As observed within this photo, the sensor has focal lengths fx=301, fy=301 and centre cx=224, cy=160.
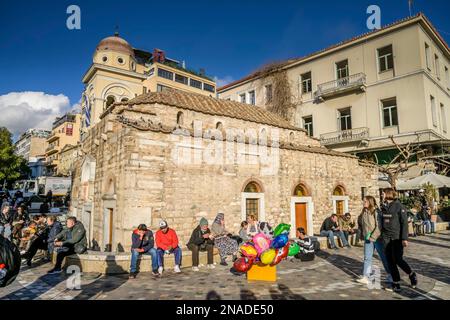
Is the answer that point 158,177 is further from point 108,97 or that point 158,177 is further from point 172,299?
point 108,97

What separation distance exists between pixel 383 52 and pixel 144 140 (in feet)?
55.6

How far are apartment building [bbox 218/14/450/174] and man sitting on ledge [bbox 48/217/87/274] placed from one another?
1340 centimetres

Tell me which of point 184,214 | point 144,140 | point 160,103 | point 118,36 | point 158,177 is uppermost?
point 118,36

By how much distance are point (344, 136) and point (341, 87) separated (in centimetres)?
331

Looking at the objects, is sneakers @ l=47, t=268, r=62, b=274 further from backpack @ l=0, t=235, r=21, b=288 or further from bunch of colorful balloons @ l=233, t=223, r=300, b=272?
bunch of colorful balloons @ l=233, t=223, r=300, b=272

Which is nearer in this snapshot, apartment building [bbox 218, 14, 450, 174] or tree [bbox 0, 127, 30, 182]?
apartment building [bbox 218, 14, 450, 174]

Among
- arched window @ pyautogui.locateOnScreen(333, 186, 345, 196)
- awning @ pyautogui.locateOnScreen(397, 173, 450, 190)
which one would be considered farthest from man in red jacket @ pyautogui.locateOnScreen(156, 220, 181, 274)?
awning @ pyautogui.locateOnScreen(397, 173, 450, 190)

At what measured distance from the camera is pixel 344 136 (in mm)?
20344

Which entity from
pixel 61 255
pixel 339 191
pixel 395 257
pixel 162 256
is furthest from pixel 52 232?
pixel 339 191

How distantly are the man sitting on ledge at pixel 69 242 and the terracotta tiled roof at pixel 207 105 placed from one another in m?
6.14

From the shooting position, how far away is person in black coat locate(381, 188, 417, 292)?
550cm

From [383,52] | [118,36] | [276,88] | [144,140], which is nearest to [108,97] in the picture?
[118,36]

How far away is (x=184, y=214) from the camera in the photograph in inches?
402
